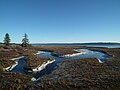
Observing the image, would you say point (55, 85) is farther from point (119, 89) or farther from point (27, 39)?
point (27, 39)

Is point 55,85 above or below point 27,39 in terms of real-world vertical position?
below

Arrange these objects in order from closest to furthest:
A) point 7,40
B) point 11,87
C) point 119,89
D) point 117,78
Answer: point 119,89, point 11,87, point 117,78, point 7,40

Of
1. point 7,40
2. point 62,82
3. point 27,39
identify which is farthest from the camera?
point 27,39

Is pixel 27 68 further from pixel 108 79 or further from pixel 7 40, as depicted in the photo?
pixel 7 40

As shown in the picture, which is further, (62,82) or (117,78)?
(117,78)

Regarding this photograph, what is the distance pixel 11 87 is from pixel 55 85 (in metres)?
6.52

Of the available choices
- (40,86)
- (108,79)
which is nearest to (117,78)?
(108,79)

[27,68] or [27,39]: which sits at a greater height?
[27,39]

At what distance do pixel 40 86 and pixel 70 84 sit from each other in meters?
4.58

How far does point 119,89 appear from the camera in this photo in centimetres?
2127

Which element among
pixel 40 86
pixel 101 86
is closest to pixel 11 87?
pixel 40 86

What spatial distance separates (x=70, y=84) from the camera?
2359 cm

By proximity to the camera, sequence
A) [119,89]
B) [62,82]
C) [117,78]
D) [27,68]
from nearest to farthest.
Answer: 1. [119,89]
2. [62,82]
3. [117,78]
4. [27,68]

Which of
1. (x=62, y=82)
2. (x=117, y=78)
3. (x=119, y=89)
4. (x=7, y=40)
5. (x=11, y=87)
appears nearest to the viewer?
(x=119, y=89)
